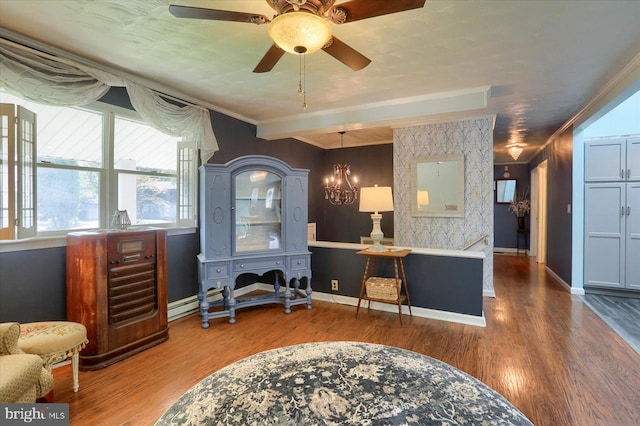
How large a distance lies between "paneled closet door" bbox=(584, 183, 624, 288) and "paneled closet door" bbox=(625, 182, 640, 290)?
53 millimetres

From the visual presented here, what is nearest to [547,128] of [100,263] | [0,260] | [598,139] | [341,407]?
[598,139]

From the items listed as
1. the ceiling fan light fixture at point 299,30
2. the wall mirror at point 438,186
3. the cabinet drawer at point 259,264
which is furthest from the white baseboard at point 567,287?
the ceiling fan light fixture at point 299,30

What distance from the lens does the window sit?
2.20 meters

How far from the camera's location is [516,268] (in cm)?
608

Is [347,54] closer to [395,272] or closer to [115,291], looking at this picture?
[395,272]

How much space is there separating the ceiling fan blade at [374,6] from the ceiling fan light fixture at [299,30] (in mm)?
132

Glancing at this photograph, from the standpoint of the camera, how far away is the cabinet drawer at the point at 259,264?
3.44 metres

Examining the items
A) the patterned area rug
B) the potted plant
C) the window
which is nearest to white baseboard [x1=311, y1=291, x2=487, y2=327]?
the window

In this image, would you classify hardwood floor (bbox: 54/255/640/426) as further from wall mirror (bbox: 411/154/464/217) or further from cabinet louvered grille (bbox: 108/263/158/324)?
wall mirror (bbox: 411/154/464/217)

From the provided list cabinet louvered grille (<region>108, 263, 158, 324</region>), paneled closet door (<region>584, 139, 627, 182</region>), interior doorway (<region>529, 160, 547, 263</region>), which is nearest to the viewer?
cabinet louvered grille (<region>108, 263, 158, 324</region>)

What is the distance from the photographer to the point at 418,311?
353cm

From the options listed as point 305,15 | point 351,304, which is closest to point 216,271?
point 351,304

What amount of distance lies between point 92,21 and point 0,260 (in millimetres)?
1797

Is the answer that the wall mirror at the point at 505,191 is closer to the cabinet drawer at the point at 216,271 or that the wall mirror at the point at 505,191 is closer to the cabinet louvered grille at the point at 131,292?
the cabinet drawer at the point at 216,271
